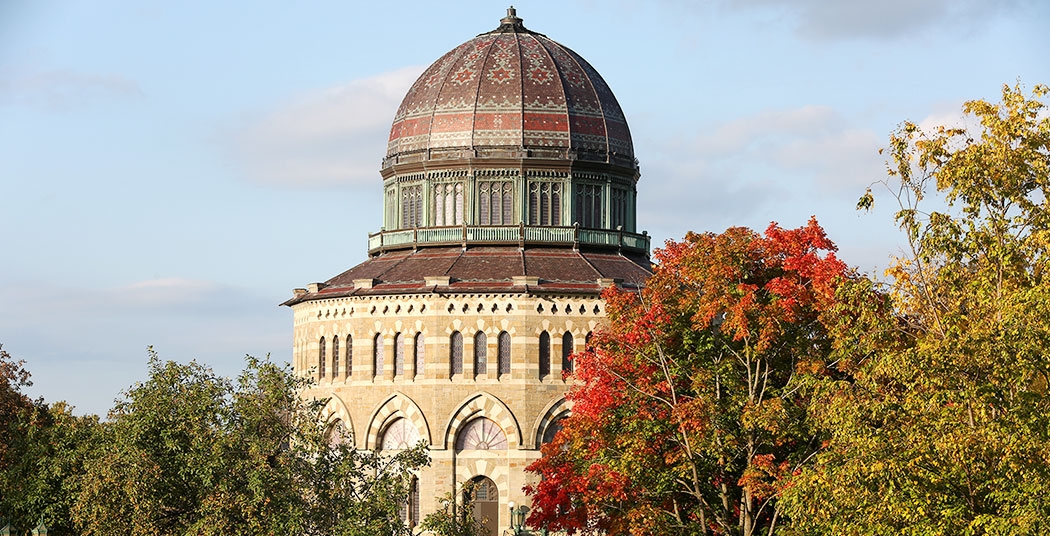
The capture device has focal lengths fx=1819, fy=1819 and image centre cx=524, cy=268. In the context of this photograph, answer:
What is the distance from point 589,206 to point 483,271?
23.1 feet

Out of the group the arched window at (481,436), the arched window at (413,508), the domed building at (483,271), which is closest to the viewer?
the domed building at (483,271)

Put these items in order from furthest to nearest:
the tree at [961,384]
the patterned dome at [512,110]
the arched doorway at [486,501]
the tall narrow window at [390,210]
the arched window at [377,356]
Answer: the tall narrow window at [390,210]
the patterned dome at [512,110]
the arched window at [377,356]
the arched doorway at [486,501]
the tree at [961,384]

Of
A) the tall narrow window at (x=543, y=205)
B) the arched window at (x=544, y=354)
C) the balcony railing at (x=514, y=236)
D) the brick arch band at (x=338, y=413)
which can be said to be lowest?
the brick arch band at (x=338, y=413)

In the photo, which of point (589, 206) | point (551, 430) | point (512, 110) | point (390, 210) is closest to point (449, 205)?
point (390, 210)

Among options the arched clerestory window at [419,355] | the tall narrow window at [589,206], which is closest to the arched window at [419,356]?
the arched clerestory window at [419,355]

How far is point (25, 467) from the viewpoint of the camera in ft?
213

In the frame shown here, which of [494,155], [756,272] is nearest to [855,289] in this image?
[756,272]

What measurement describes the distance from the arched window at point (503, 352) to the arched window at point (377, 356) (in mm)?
5193

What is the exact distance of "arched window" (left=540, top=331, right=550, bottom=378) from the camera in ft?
241

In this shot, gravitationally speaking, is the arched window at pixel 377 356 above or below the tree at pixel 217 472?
above

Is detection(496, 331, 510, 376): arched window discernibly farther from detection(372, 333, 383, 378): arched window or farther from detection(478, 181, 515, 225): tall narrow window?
detection(478, 181, 515, 225): tall narrow window

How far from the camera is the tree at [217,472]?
49.2 m

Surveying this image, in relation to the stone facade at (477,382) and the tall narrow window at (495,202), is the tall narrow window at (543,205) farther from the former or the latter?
the stone facade at (477,382)

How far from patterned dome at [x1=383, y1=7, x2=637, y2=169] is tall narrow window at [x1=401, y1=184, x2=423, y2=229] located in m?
1.36
